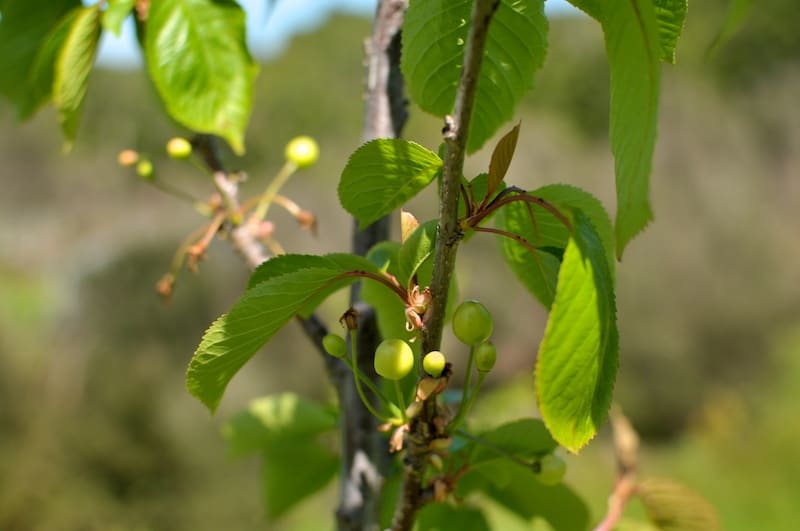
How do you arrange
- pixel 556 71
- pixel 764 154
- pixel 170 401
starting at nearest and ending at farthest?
1. pixel 170 401
2. pixel 764 154
3. pixel 556 71

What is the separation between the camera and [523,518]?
0.61 m

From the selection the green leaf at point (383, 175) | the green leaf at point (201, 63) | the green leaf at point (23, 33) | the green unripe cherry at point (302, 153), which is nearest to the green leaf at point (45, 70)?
the green leaf at point (23, 33)

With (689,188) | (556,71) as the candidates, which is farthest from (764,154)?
(556,71)

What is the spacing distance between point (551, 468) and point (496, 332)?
5.72 m

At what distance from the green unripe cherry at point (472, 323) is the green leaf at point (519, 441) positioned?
13 cm

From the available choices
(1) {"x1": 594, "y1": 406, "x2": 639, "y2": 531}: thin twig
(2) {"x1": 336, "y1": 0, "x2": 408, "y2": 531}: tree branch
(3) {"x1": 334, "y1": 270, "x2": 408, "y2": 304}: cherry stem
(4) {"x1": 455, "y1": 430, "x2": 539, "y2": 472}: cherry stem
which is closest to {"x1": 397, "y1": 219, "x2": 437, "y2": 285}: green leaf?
(3) {"x1": 334, "y1": 270, "x2": 408, "y2": 304}: cherry stem

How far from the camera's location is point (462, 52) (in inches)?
16.2

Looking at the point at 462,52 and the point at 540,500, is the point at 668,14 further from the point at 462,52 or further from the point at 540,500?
the point at 540,500

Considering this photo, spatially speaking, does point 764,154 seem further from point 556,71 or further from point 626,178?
point 626,178

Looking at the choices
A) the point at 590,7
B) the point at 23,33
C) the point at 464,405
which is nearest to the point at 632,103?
the point at 590,7

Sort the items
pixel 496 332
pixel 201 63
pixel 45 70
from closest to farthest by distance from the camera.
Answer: pixel 201 63 → pixel 45 70 → pixel 496 332

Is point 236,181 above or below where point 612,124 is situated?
below

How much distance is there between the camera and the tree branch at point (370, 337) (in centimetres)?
62

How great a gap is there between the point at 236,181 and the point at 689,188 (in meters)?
6.73
